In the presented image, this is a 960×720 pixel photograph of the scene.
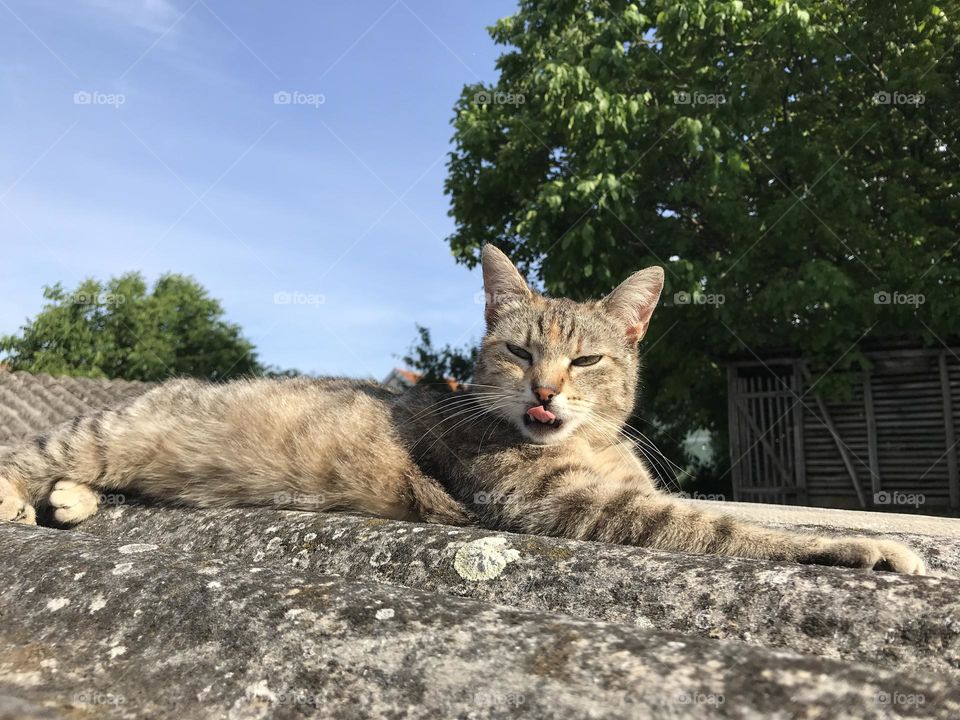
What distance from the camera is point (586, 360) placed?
13.6ft

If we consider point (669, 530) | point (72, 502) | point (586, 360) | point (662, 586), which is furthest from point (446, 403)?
point (662, 586)

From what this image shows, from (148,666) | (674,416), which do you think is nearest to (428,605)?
(148,666)

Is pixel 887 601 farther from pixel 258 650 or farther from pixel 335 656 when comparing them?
pixel 258 650

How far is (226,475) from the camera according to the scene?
13.4ft

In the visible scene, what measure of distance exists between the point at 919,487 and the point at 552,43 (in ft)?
41.2

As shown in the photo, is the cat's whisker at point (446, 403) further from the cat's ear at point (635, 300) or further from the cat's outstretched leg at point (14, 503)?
the cat's outstretched leg at point (14, 503)

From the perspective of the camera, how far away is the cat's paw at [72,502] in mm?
3980

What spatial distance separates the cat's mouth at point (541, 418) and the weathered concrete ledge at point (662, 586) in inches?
43.4

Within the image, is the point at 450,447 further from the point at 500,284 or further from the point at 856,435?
the point at 856,435

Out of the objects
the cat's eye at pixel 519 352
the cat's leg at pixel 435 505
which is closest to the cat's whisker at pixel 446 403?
the cat's eye at pixel 519 352

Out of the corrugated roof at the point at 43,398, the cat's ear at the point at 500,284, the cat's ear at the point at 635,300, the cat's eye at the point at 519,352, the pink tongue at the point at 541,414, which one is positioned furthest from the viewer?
the corrugated roof at the point at 43,398

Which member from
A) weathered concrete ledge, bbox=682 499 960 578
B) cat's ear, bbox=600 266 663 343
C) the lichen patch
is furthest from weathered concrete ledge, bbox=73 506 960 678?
cat's ear, bbox=600 266 663 343

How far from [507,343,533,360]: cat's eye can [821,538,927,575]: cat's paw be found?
1931mm

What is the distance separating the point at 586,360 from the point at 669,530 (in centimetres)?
129
